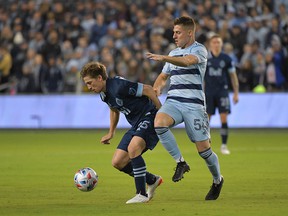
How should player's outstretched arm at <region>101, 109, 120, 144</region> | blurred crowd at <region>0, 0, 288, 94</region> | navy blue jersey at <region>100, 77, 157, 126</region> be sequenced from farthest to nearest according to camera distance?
blurred crowd at <region>0, 0, 288, 94</region> < player's outstretched arm at <region>101, 109, 120, 144</region> < navy blue jersey at <region>100, 77, 157, 126</region>

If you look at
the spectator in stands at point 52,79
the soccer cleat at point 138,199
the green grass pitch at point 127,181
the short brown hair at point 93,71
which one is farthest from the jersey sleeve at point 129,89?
the spectator in stands at point 52,79

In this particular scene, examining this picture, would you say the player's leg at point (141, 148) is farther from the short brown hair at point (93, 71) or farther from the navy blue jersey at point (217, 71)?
the navy blue jersey at point (217, 71)

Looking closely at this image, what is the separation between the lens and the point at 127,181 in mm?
12914

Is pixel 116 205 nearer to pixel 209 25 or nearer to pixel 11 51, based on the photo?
pixel 209 25

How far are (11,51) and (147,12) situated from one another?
4888 millimetres

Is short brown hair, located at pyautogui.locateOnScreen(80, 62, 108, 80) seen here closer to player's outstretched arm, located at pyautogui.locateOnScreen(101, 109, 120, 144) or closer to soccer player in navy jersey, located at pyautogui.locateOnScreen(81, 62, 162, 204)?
soccer player in navy jersey, located at pyautogui.locateOnScreen(81, 62, 162, 204)

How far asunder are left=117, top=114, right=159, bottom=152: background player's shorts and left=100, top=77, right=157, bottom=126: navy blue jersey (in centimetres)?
9

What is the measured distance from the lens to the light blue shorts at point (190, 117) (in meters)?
10.3

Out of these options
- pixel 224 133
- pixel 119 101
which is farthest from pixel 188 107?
pixel 224 133

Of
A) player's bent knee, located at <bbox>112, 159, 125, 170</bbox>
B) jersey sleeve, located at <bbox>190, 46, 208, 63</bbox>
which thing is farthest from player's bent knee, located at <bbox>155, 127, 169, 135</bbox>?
jersey sleeve, located at <bbox>190, 46, 208, 63</bbox>

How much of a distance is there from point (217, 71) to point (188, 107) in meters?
8.02

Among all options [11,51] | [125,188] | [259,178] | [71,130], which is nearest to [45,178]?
[125,188]

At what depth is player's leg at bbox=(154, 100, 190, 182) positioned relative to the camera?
10.1m

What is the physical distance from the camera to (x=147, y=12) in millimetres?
28844
